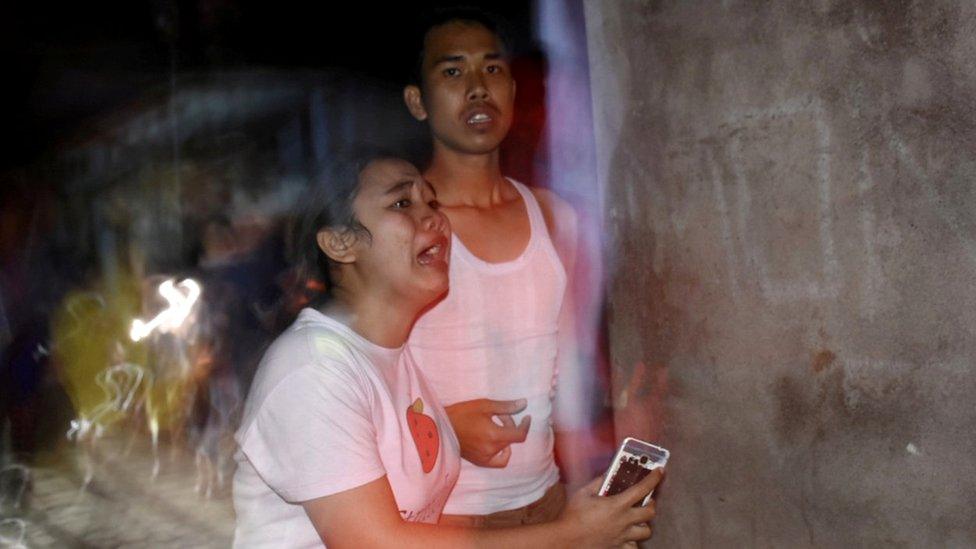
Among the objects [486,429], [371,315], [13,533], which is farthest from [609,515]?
[13,533]

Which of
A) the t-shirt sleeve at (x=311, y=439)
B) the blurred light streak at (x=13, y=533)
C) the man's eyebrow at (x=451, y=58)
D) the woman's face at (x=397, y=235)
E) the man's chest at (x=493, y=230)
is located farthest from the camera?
the blurred light streak at (x=13, y=533)

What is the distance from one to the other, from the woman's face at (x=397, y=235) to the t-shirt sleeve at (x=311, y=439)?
40cm

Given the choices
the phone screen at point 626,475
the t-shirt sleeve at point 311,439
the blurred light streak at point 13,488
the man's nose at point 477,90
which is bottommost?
the blurred light streak at point 13,488

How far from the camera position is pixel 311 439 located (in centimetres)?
186

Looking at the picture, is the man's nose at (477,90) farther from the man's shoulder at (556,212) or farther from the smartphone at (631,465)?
the smartphone at (631,465)

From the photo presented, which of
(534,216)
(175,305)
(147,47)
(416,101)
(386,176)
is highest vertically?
(147,47)

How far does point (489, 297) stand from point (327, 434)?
3.09 ft

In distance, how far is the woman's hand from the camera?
83.8 inches

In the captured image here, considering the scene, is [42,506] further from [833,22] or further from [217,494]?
[833,22]

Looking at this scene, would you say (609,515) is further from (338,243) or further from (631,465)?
(338,243)

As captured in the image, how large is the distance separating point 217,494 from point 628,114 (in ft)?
19.5

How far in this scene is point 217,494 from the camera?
7215 mm

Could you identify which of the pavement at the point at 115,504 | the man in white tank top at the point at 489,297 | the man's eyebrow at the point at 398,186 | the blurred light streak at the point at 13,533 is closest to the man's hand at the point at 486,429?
the man in white tank top at the point at 489,297

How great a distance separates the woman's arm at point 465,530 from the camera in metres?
1.86
